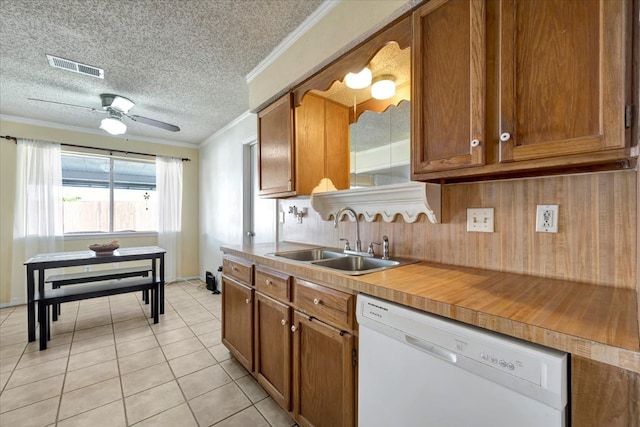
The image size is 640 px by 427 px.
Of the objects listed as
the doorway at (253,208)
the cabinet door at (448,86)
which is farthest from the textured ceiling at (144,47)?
the cabinet door at (448,86)

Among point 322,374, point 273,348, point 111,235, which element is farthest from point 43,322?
point 322,374

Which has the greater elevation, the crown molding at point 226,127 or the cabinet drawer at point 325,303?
the crown molding at point 226,127

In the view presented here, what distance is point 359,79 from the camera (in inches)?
72.4

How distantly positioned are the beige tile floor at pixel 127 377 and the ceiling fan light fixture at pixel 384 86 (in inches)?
84.5

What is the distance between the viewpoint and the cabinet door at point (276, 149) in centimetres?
209

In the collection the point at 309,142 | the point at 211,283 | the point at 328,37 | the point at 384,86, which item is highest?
the point at 328,37

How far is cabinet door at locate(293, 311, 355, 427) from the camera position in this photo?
3.98 ft

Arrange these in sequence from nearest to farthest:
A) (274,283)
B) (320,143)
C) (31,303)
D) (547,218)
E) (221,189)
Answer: (547,218), (274,283), (320,143), (31,303), (221,189)

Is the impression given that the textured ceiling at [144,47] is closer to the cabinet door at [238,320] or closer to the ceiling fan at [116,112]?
the ceiling fan at [116,112]

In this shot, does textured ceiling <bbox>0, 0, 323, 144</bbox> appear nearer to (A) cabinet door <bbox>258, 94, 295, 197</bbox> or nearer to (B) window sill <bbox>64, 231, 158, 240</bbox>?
(A) cabinet door <bbox>258, 94, 295, 197</bbox>

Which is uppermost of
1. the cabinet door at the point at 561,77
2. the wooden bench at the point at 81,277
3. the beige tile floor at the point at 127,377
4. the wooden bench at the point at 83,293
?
the cabinet door at the point at 561,77

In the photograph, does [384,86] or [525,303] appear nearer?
[525,303]

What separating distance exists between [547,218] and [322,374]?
4.08 ft

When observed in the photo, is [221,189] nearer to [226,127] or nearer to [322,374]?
[226,127]
